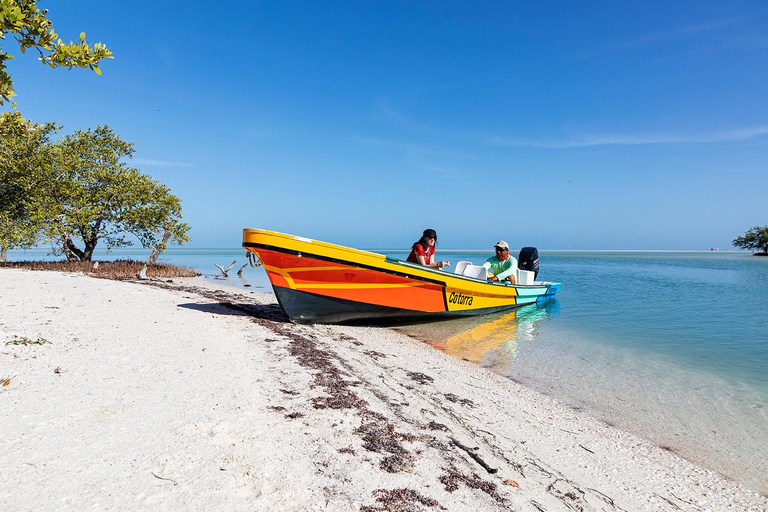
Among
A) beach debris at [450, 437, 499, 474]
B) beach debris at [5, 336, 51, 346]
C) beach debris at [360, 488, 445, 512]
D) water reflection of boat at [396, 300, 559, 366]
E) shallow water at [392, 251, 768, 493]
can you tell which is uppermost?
beach debris at [5, 336, 51, 346]

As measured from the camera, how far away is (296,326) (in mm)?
8523

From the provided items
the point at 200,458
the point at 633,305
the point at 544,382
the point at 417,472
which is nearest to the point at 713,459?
the point at 544,382

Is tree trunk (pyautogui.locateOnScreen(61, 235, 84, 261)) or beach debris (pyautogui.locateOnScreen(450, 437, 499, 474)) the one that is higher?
tree trunk (pyautogui.locateOnScreen(61, 235, 84, 261))

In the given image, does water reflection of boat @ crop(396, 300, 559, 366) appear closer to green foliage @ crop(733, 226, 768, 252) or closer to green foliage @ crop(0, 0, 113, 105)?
green foliage @ crop(0, 0, 113, 105)

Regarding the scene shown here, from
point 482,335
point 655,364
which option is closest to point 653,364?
point 655,364

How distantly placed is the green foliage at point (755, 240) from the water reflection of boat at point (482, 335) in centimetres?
9245

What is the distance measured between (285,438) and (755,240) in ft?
351

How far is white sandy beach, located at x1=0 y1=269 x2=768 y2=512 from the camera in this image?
7.87ft

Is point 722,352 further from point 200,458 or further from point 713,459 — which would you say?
point 200,458

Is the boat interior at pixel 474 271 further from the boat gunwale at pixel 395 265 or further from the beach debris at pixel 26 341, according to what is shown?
the beach debris at pixel 26 341

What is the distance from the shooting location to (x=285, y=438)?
122 inches

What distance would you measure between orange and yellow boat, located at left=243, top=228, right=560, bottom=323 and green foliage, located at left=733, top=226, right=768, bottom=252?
9599 cm

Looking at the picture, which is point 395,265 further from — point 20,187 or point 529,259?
point 20,187

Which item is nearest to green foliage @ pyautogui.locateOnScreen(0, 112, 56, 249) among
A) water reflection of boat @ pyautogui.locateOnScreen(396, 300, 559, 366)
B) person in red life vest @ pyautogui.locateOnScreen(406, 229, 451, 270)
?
person in red life vest @ pyautogui.locateOnScreen(406, 229, 451, 270)
